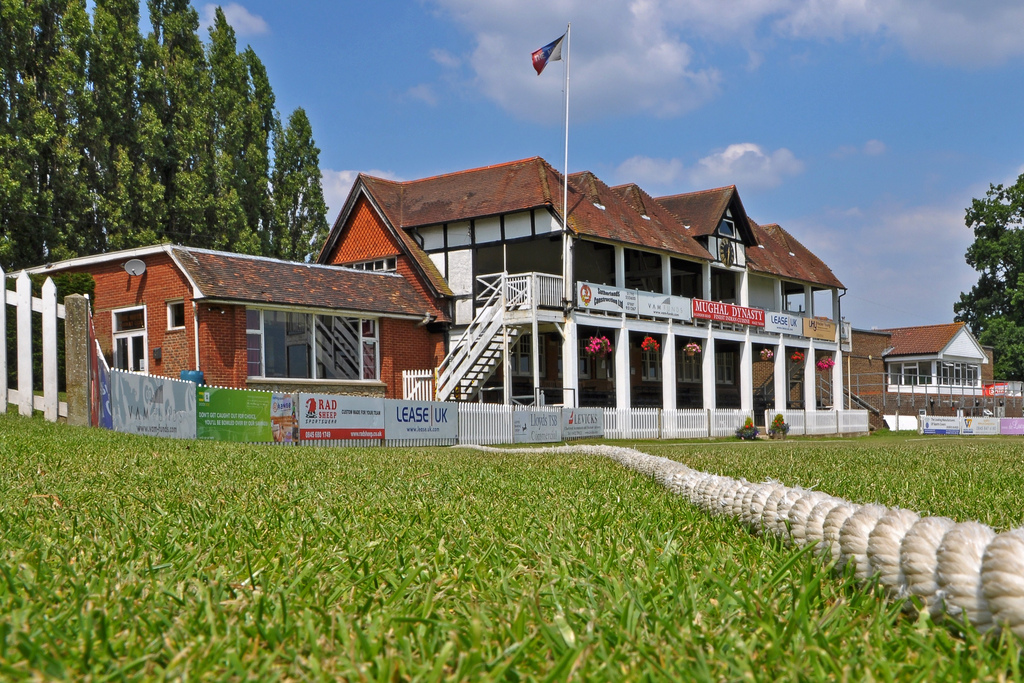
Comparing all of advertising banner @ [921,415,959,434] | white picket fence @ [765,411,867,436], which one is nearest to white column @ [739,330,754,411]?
white picket fence @ [765,411,867,436]

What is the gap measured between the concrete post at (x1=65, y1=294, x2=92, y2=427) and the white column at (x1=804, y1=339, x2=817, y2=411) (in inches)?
1201

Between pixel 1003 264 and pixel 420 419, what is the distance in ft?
205

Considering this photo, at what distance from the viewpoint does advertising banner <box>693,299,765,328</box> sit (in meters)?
33.3

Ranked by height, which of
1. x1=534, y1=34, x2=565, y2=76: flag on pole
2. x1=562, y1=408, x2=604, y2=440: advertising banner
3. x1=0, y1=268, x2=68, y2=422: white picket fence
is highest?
x1=534, y1=34, x2=565, y2=76: flag on pole

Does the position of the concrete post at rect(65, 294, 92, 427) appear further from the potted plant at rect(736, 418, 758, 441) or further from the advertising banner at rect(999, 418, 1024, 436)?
the advertising banner at rect(999, 418, 1024, 436)

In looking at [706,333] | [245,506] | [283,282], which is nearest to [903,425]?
[706,333]

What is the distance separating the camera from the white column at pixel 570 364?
27.7m

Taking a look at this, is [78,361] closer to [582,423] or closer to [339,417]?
[339,417]

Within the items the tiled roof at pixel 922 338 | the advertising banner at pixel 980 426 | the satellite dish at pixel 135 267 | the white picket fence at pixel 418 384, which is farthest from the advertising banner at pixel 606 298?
the tiled roof at pixel 922 338

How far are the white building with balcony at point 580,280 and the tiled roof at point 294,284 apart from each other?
4.09 feet

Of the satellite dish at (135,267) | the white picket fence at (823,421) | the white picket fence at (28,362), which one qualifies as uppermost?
the satellite dish at (135,267)

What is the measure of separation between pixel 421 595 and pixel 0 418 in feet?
38.4

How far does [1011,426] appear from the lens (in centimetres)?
4003

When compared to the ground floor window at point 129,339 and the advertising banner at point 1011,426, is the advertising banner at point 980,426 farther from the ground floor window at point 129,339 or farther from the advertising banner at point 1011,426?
the ground floor window at point 129,339
